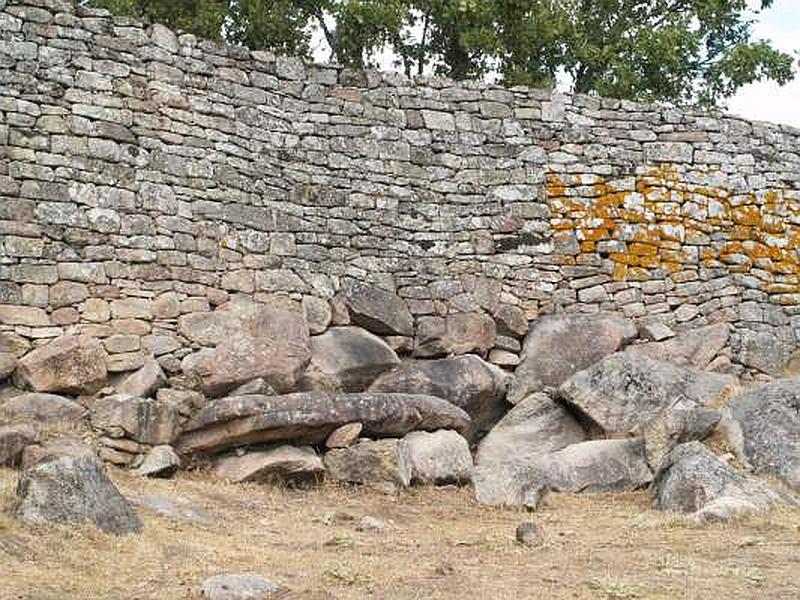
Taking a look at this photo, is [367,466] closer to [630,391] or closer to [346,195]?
[630,391]

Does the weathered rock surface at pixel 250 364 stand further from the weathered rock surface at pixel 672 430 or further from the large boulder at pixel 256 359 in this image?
the weathered rock surface at pixel 672 430

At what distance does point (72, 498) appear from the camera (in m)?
6.97

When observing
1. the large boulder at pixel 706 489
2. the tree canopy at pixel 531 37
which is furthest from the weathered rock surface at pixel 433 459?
the tree canopy at pixel 531 37

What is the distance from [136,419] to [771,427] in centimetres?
597

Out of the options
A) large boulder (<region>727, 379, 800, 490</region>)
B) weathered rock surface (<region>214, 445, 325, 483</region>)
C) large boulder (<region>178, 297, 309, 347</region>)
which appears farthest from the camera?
large boulder (<region>178, 297, 309, 347</region>)

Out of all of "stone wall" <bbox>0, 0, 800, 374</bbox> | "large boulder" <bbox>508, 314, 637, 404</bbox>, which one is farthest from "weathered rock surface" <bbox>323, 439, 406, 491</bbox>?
"large boulder" <bbox>508, 314, 637, 404</bbox>

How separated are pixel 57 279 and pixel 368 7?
25.3 ft

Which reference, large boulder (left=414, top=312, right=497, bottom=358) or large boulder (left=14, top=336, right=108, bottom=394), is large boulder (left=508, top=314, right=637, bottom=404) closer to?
large boulder (left=414, top=312, right=497, bottom=358)

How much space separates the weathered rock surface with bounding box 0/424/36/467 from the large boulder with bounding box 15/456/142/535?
4.97 feet

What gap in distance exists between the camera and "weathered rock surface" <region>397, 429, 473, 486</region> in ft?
31.9

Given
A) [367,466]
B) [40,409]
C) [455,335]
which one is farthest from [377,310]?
[40,409]

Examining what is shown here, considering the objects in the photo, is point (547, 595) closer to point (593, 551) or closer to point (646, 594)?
point (646, 594)

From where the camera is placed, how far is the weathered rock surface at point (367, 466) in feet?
31.3

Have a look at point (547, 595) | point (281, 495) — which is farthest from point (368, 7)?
point (547, 595)
